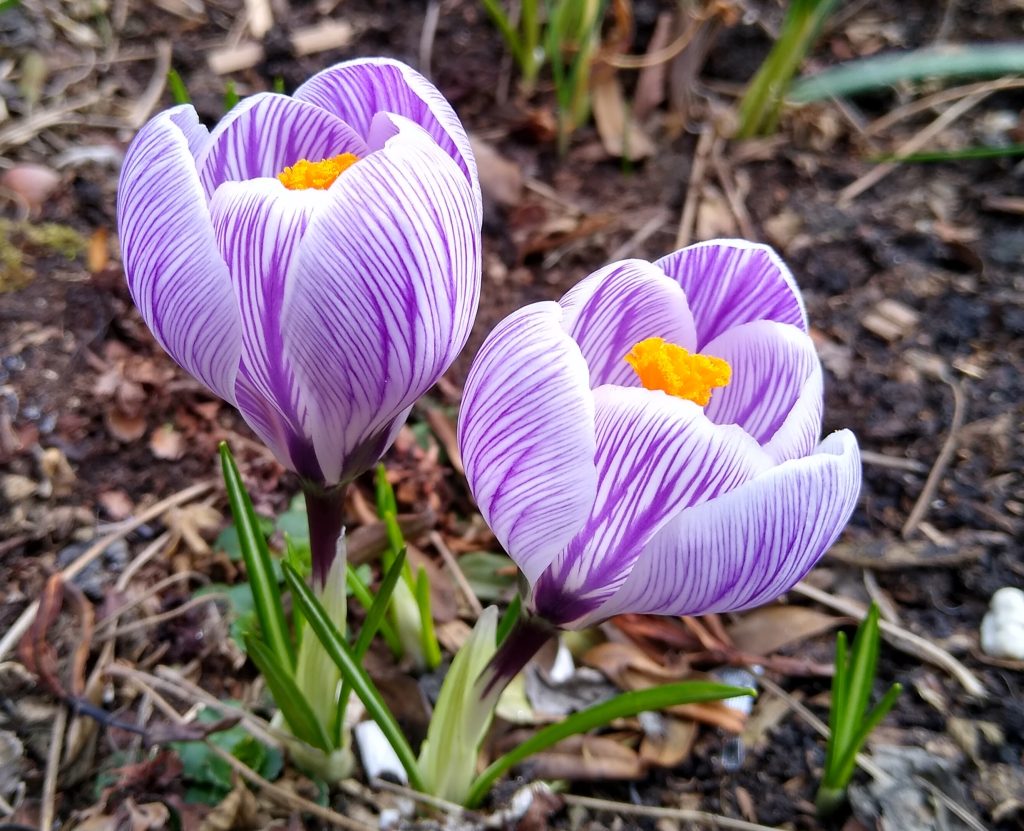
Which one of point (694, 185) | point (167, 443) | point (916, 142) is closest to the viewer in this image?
point (167, 443)

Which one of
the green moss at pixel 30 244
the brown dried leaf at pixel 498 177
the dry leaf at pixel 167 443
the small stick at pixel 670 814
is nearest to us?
the small stick at pixel 670 814

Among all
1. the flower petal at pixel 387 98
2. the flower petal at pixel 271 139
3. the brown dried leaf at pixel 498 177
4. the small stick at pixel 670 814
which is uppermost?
the flower petal at pixel 387 98

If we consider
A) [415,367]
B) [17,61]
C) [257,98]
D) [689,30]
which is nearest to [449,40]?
[689,30]

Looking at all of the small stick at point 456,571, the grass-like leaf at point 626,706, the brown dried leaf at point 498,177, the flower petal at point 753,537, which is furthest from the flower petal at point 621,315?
the brown dried leaf at point 498,177

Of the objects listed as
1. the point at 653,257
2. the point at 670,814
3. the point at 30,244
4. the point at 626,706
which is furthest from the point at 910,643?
the point at 30,244

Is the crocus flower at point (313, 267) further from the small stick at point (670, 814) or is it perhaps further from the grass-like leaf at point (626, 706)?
the small stick at point (670, 814)

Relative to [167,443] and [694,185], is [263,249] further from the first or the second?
[694,185]
